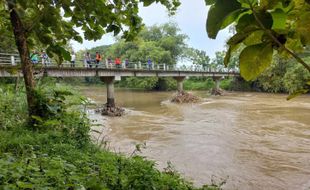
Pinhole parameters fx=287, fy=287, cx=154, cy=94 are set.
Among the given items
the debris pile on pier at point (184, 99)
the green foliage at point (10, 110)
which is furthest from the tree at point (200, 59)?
the green foliage at point (10, 110)

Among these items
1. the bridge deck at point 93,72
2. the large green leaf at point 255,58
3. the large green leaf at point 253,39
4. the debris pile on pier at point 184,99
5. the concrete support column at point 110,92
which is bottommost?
the debris pile on pier at point 184,99

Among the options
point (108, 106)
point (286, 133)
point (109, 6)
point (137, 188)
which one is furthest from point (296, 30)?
point (108, 106)

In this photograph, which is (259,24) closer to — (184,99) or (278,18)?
(278,18)

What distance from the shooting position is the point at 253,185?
21.4 ft

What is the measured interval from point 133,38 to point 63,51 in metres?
1.12

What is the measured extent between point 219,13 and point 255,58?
0.17 meters

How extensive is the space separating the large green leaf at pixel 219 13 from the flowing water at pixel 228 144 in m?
5.87

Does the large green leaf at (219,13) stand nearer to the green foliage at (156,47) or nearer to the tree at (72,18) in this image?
the tree at (72,18)

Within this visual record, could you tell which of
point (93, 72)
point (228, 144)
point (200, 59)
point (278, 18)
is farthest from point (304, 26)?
point (200, 59)

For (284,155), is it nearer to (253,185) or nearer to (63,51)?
(253,185)

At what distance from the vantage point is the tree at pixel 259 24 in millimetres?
638

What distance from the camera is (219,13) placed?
0.64 m

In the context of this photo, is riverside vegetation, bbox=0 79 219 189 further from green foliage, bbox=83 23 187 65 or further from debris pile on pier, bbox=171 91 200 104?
green foliage, bbox=83 23 187 65

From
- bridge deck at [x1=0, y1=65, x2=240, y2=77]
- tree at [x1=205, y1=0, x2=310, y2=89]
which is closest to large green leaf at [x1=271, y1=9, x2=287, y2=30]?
tree at [x1=205, y1=0, x2=310, y2=89]
